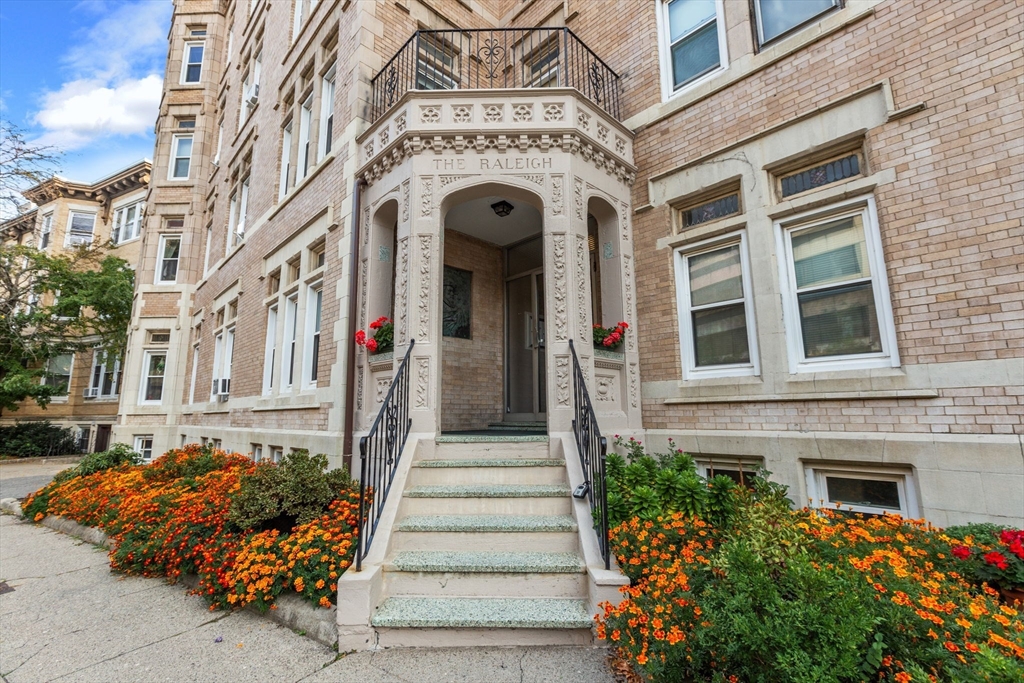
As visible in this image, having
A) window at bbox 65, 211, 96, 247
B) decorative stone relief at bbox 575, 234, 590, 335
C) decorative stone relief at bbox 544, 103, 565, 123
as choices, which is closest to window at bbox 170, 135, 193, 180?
window at bbox 65, 211, 96, 247

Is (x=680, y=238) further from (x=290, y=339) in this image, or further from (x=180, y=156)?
(x=180, y=156)

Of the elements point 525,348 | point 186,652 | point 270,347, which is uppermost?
point 270,347

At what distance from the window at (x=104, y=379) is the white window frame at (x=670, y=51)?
86.0ft

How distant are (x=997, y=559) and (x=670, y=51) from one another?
23.3 feet

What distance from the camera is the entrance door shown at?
352 inches

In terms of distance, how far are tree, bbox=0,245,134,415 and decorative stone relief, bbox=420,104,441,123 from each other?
20.8 metres

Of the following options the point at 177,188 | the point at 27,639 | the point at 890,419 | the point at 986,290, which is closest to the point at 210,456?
the point at 27,639

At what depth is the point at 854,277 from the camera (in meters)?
5.18

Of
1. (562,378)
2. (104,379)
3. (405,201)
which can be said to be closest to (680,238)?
(562,378)

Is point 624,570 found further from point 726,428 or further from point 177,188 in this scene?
point 177,188

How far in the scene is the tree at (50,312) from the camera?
18.6m

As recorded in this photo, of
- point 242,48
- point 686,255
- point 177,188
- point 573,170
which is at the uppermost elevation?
point 242,48

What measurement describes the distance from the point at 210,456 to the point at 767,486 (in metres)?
9.86

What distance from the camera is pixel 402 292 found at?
638 cm
